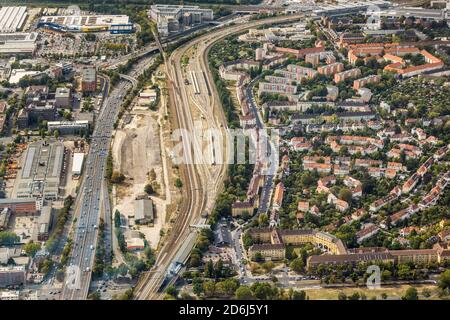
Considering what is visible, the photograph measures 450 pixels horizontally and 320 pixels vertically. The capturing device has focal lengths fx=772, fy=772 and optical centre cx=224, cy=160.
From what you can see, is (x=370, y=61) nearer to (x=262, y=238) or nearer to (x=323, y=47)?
(x=323, y=47)

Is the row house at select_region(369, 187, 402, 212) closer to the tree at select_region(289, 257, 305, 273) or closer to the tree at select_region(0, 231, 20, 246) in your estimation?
the tree at select_region(289, 257, 305, 273)

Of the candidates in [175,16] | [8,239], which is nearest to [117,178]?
[8,239]

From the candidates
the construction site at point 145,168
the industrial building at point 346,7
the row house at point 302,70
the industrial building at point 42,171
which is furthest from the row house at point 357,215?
the industrial building at point 346,7

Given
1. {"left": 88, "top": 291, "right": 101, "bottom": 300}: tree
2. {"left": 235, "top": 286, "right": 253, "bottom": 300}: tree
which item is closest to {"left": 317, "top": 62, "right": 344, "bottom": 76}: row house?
{"left": 235, "top": 286, "right": 253, "bottom": 300}: tree

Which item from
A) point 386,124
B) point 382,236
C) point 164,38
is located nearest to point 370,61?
point 386,124

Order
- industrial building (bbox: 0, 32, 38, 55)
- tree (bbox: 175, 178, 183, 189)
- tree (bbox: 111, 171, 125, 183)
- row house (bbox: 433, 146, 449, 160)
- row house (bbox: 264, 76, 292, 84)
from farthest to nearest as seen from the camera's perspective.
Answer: industrial building (bbox: 0, 32, 38, 55) < row house (bbox: 264, 76, 292, 84) < row house (bbox: 433, 146, 449, 160) < tree (bbox: 111, 171, 125, 183) < tree (bbox: 175, 178, 183, 189)
